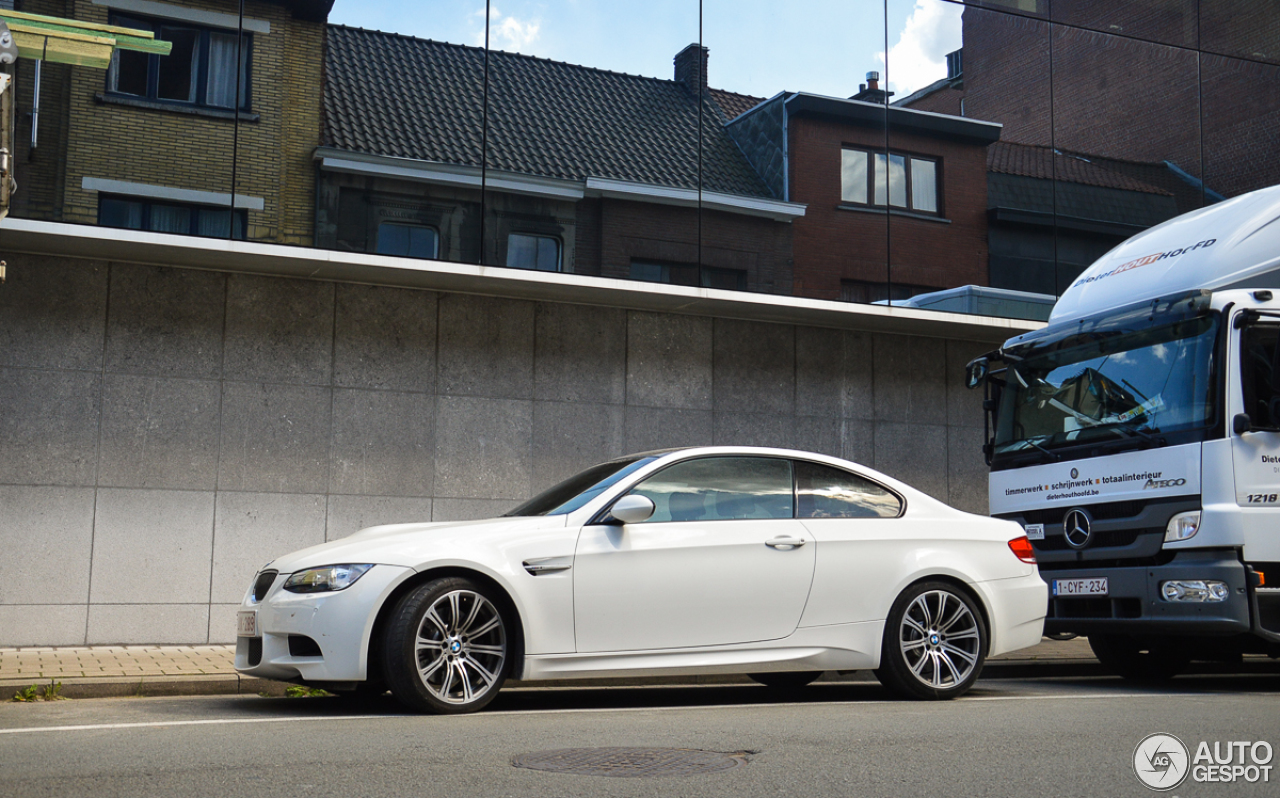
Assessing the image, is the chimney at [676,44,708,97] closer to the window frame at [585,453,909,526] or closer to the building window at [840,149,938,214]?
the building window at [840,149,938,214]

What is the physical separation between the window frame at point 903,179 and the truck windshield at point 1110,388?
4.78 m

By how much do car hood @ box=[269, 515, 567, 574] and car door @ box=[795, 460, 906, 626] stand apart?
5.36 feet

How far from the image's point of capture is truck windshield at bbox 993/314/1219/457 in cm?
891

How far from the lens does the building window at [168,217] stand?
11.8 metres

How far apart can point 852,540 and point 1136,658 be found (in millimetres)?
4033

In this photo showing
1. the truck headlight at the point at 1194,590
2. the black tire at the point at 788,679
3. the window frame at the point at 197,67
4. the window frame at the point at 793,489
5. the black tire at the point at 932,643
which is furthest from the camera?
the window frame at the point at 197,67

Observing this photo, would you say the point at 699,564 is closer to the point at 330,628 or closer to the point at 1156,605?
the point at 330,628

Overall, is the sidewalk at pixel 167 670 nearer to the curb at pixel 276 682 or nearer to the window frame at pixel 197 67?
the curb at pixel 276 682

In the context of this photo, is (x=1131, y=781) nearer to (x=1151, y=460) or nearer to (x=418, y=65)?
(x=1151, y=460)

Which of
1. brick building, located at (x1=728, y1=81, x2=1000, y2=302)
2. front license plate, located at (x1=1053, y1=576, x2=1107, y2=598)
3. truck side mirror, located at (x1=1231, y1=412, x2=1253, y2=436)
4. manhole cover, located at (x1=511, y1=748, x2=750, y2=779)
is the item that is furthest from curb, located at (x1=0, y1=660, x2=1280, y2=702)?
brick building, located at (x1=728, y1=81, x2=1000, y2=302)

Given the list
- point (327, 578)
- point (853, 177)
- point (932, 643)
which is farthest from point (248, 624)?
point (853, 177)

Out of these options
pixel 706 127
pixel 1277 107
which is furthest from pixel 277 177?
pixel 1277 107

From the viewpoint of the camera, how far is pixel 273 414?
12.8 m

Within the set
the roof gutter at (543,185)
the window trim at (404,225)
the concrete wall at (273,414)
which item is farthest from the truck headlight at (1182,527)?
the window trim at (404,225)
